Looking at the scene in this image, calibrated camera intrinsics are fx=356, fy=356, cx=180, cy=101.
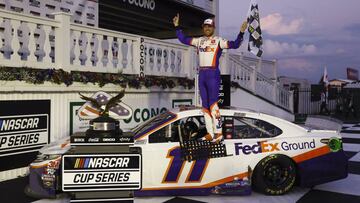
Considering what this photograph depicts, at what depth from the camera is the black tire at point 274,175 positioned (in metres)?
5.25

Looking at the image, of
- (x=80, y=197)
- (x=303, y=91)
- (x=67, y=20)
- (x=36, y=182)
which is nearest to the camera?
(x=80, y=197)

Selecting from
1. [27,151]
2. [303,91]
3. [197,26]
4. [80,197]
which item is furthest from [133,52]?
[303,91]

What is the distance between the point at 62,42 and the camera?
7422 millimetres

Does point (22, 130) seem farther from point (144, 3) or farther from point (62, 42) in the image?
point (144, 3)

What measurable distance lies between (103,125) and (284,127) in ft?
10.6

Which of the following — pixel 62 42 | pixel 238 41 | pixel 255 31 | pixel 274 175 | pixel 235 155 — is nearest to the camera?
pixel 235 155

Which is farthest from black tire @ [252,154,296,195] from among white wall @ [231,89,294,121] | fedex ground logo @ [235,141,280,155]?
white wall @ [231,89,294,121]

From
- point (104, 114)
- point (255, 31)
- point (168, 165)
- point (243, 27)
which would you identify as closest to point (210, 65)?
point (243, 27)

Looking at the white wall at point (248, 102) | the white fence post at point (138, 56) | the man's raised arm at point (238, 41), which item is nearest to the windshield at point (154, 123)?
the man's raised arm at point (238, 41)

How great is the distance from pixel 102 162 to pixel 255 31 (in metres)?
11.2

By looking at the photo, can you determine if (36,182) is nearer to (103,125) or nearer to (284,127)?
(103,125)

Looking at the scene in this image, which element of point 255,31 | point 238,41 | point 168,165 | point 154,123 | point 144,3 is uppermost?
point 144,3

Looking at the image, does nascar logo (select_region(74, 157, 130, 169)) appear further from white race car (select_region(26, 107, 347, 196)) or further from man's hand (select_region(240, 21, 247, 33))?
man's hand (select_region(240, 21, 247, 33))

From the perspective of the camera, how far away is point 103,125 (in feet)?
10.6
